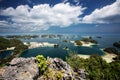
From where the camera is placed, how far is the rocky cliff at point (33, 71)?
31.3 metres

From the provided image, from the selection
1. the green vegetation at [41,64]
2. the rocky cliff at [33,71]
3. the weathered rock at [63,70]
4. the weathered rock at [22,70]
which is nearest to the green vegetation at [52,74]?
the rocky cliff at [33,71]

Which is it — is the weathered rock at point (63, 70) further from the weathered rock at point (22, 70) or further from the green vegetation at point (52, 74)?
the weathered rock at point (22, 70)

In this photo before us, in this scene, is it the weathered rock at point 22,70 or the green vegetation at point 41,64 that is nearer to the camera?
the weathered rock at point 22,70

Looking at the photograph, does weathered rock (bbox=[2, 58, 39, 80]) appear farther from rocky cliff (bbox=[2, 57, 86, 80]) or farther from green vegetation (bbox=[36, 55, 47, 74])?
green vegetation (bbox=[36, 55, 47, 74])

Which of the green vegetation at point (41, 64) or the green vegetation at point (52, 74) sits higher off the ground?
the green vegetation at point (41, 64)

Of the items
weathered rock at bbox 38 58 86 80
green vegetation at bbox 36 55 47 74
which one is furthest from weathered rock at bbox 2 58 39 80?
weathered rock at bbox 38 58 86 80

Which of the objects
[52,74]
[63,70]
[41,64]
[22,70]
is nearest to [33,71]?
[22,70]

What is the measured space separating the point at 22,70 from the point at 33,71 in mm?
3262

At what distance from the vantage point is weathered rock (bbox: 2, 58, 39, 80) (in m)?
30.8

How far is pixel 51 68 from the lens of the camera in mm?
38219

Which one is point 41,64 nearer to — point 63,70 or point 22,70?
point 22,70

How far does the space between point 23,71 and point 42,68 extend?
632 cm

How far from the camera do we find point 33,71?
111 feet

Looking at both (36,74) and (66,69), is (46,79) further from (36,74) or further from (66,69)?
(66,69)
